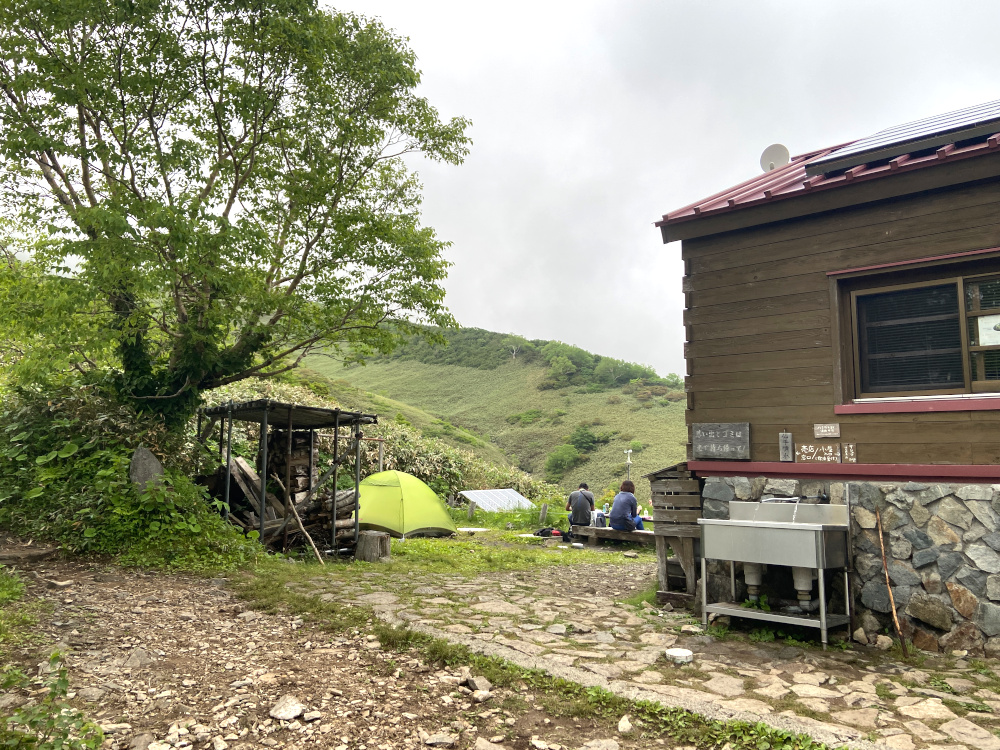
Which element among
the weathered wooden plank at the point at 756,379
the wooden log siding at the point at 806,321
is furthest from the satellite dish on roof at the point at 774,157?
the weathered wooden plank at the point at 756,379

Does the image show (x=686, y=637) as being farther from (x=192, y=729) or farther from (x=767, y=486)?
(x=192, y=729)

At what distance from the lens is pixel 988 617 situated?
17.7ft

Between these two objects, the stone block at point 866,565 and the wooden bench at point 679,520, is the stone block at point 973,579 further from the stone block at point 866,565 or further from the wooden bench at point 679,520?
the wooden bench at point 679,520

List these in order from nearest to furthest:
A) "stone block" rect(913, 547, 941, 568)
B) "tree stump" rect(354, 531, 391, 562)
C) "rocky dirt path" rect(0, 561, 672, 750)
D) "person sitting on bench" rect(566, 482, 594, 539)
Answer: "rocky dirt path" rect(0, 561, 672, 750), "stone block" rect(913, 547, 941, 568), "tree stump" rect(354, 531, 391, 562), "person sitting on bench" rect(566, 482, 594, 539)

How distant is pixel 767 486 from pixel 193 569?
6.61m

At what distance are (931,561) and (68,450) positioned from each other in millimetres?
10346

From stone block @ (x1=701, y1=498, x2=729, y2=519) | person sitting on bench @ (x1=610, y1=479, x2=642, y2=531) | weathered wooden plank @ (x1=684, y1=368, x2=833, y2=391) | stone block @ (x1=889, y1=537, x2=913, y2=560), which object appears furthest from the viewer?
person sitting on bench @ (x1=610, y1=479, x2=642, y2=531)

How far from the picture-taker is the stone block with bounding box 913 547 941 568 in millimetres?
5680

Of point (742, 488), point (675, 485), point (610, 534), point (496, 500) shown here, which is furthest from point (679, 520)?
point (496, 500)

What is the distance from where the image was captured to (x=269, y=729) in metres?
3.69

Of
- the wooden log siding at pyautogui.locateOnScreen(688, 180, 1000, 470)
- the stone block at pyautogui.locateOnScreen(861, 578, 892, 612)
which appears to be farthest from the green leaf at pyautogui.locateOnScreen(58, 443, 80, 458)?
the stone block at pyautogui.locateOnScreen(861, 578, 892, 612)

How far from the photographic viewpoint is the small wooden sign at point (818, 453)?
20.6ft

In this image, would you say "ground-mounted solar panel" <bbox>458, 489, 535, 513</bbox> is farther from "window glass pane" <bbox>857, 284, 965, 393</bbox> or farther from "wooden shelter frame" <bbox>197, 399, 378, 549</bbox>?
"window glass pane" <bbox>857, 284, 965, 393</bbox>

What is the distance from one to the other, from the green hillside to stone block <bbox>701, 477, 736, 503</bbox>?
23.9m
